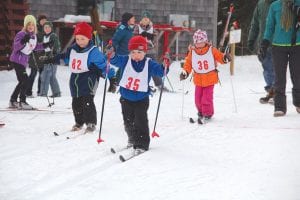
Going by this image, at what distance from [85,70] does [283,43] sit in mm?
2933

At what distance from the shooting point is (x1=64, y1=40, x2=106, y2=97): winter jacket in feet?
20.8

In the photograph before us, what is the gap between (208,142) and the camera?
5637 mm

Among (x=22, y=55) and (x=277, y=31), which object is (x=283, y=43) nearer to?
(x=277, y=31)

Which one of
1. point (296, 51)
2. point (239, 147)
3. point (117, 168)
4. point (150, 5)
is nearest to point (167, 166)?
point (117, 168)

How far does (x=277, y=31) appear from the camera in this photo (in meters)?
7.13

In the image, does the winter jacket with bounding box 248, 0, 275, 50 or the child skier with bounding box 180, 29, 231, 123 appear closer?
the child skier with bounding box 180, 29, 231, 123

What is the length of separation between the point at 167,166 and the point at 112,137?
5.52 feet

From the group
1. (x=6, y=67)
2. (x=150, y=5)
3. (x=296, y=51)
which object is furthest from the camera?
(x=150, y=5)

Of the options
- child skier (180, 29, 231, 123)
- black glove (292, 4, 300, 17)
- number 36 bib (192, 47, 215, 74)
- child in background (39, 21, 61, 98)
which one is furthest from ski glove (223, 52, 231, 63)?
child in background (39, 21, 61, 98)

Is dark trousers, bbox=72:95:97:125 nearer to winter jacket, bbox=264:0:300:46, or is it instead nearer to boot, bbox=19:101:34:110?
boot, bbox=19:101:34:110

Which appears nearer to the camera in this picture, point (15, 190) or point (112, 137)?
point (15, 190)

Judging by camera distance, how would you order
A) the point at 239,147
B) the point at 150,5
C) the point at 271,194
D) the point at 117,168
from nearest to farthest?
the point at 271,194 < the point at 117,168 < the point at 239,147 < the point at 150,5

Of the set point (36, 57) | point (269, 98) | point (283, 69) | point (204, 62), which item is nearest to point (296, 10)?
point (283, 69)

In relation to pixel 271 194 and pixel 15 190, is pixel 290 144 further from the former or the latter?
pixel 15 190
